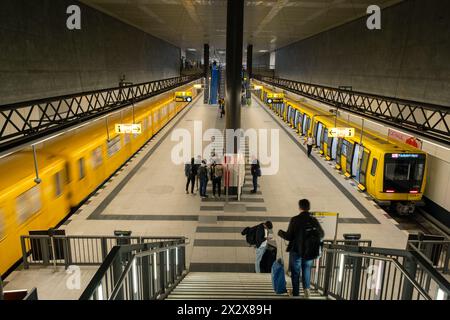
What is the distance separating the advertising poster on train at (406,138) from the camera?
13.8 meters

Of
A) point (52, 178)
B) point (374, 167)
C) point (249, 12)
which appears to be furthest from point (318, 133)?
point (52, 178)

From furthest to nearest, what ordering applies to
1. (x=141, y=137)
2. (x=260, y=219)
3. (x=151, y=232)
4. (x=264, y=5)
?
1. (x=141, y=137)
2. (x=264, y=5)
3. (x=260, y=219)
4. (x=151, y=232)

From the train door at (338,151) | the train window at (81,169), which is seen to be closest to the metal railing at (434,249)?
the train door at (338,151)

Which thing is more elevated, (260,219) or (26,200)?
(26,200)

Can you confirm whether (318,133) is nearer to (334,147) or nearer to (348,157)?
(334,147)

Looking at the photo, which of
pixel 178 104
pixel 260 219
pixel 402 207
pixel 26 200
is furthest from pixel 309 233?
pixel 178 104

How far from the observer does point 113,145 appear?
15.7m

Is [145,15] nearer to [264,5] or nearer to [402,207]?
[264,5]

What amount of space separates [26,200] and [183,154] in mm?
11240

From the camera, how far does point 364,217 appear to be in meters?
11.8

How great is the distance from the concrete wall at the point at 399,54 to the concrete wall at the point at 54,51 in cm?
1358

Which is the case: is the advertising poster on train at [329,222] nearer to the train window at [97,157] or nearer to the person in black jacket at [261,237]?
the person in black jacket at [261,237]

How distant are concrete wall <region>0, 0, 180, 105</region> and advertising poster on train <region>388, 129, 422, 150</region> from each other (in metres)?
14.0

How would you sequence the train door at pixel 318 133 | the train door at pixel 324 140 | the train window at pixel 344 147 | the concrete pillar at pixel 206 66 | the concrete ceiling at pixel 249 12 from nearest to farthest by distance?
the train window at pixel 344 147, the concrete ceiling at pixel 249 12, the train door at pixel 324 140, the train door at pixel 318 133, the concrete pillar at pixel 206 66
